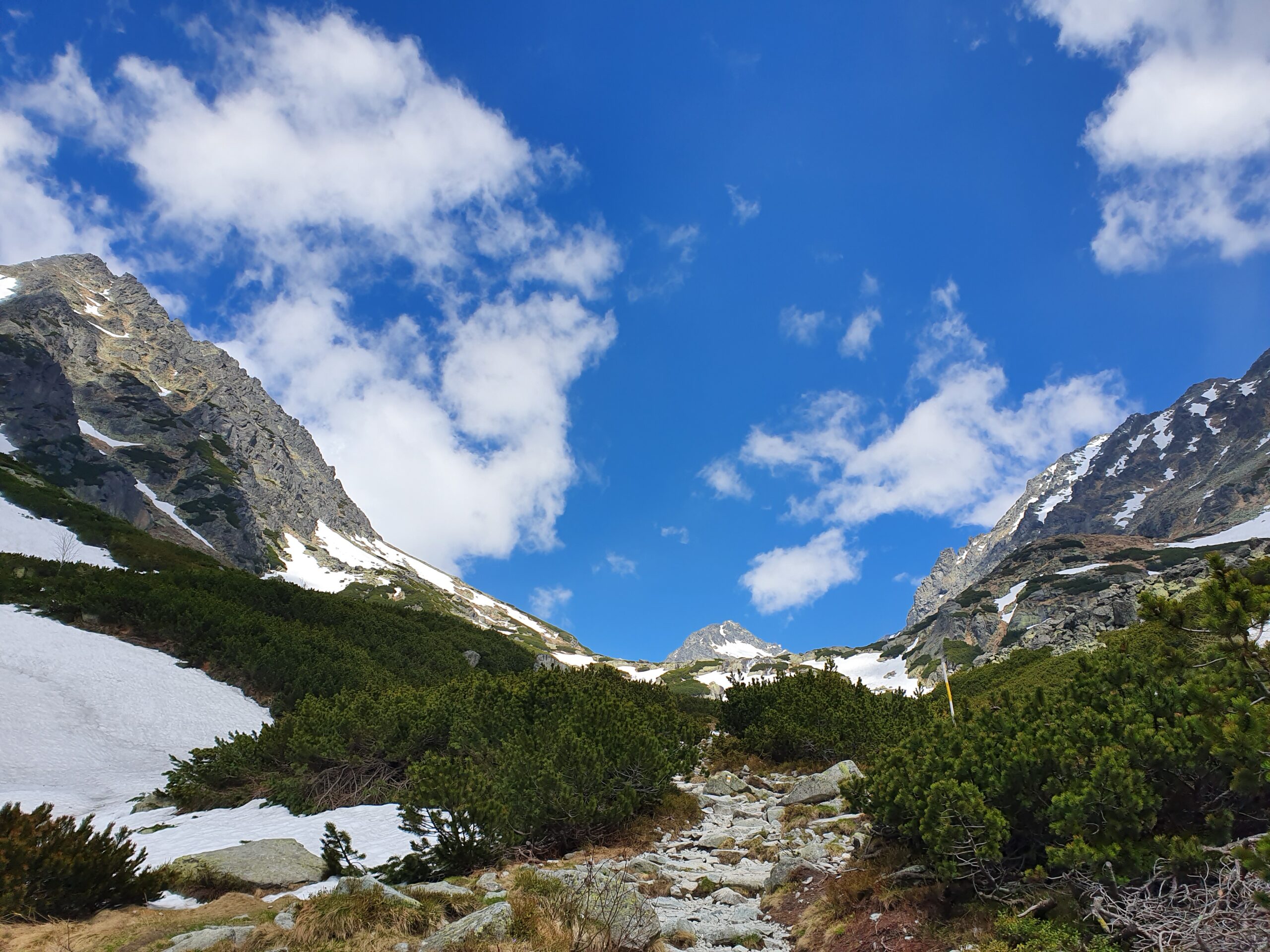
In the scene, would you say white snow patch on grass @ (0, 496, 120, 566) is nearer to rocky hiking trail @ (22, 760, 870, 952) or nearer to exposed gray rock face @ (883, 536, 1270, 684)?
rocky hiking trail @ (22, 760, 870, 952)

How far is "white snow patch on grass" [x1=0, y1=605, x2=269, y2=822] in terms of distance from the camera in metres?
15.8

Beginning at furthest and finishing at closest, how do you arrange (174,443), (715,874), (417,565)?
(417,565) < (174,443) < (715,874)

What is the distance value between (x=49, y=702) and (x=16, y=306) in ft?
457

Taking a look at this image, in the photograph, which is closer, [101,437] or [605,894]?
[605,894]

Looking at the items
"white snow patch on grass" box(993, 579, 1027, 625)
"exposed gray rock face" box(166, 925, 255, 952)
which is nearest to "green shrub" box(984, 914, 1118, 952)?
"exposed gray rock face" box(166, 925, 255, 952)

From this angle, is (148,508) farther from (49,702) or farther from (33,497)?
(49,702)

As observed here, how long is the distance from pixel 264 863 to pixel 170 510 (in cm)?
10936

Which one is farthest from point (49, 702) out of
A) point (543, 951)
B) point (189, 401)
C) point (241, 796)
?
point (189, 401)

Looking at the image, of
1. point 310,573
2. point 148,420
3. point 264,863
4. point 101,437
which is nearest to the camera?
point 264,863

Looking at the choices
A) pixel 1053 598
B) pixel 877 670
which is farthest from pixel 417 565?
pixel 1053 598

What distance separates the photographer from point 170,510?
9556 centimetres

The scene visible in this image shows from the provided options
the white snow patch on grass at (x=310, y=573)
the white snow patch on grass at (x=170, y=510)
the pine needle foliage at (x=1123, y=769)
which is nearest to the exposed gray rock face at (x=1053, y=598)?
the pine needle foliage at (x=1123, y=769)

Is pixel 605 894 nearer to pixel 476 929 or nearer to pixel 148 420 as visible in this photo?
pixel 476 929

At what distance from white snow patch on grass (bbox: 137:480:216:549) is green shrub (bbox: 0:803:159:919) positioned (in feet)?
314
